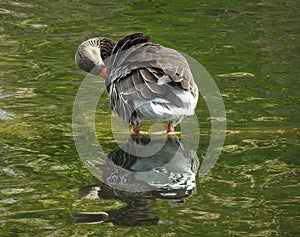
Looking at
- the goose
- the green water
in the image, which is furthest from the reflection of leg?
the green water

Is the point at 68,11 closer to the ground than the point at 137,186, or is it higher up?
higher up

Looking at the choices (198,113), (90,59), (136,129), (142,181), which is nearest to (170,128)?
(136,129)

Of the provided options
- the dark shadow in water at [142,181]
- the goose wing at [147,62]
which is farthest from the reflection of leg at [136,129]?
the goose wing at [147,62]

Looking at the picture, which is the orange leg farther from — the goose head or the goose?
the goose head

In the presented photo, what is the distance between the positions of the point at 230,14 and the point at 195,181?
6849mm

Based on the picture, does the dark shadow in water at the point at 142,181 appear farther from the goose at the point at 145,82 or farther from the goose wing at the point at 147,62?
the goose wing at the point at 147,62

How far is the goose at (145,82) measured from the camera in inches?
323

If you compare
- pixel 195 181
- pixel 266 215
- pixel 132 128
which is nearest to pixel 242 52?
pixel 132 128

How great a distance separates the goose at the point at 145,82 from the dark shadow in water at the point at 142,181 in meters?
0.39

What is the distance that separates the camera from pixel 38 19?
13.9 metres

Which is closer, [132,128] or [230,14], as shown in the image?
[132,128]

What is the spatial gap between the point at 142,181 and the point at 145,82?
1.14m

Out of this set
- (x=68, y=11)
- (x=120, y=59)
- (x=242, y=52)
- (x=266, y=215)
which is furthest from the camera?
(x=68, y=11)

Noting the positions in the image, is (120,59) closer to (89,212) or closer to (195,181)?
(195,181)
